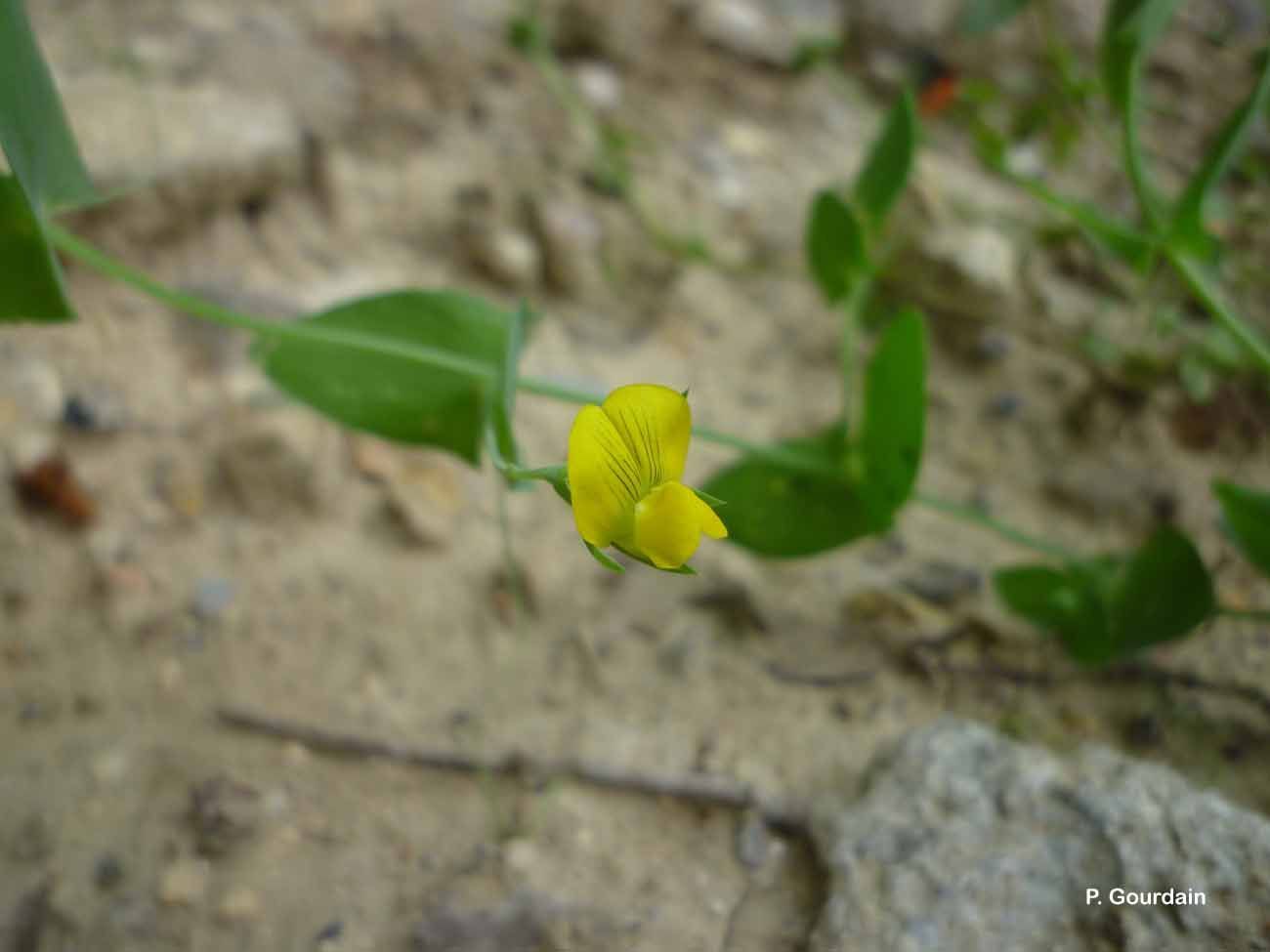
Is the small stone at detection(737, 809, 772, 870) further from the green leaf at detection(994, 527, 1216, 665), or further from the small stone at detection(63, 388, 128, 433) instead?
the small stone at detection(63, 388, 128, 433)

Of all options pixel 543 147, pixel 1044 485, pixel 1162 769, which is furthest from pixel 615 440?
pixel 543 147

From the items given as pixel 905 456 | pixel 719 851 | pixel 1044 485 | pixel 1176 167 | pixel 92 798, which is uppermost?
pixel 1176 167

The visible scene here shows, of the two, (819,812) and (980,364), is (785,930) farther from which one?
(980,364)

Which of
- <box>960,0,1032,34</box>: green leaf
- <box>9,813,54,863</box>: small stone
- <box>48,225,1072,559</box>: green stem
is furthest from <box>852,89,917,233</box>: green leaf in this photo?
<box>9,813,54,863</box>: small stone

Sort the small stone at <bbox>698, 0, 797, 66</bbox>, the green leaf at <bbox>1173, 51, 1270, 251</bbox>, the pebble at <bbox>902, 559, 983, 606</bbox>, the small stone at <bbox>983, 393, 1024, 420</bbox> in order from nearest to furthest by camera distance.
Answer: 1. the green leaf at <bbox>1173, 51, 1270, 251</bbox>
2. the pebble at <bbox>902, 559, 983, 606</bbox>
3. the small stone at <bbox>983, 393, 1024, 420</bbox>
4. the small stone at <bbox>698, 0, 797, 66</bbox>

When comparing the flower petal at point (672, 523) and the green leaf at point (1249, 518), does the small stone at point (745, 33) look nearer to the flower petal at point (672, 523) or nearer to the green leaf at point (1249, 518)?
the green leaf at point (1249, 518)
